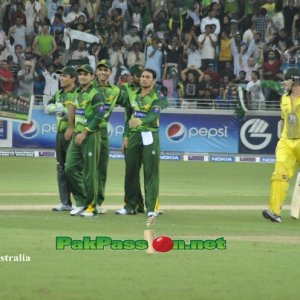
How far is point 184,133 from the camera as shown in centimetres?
3142

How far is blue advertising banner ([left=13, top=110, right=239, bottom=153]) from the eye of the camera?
3138 cm

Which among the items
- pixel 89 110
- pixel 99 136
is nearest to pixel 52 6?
pixel 99 136

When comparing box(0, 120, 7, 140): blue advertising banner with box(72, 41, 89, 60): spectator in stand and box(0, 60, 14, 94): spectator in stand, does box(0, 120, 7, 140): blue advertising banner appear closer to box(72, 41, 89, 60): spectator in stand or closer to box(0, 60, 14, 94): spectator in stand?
box(0, 60, 14, 94): spectator in stand

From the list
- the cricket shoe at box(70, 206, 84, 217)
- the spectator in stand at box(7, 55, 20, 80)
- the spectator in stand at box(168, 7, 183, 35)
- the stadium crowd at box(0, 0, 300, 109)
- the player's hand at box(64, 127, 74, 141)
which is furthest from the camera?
the spectator in stand at box(168, 7, 183, 35)

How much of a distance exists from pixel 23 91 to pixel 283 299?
2230cm

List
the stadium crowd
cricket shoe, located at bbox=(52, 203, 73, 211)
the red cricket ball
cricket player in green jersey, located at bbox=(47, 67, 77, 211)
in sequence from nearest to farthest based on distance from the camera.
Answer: the red cricket ball
cricket player in green jersey, located at bbox=(47, 67, 77, 211)
cricket shoe, located at bbox=(52, 203, 73, 211)
the stadium crowd

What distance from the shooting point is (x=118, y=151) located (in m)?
31.3

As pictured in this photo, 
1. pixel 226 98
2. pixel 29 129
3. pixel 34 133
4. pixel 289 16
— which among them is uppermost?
pixel 289 16

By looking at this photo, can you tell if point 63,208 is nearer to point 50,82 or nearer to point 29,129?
point 29,129

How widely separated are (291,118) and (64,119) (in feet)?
10.9

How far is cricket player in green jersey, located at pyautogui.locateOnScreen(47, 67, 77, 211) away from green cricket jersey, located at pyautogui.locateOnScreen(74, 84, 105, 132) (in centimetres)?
33

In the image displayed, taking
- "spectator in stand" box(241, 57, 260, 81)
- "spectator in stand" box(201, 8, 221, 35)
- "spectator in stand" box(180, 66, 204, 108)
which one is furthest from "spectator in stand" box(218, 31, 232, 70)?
"spectator in stand" box(180, 66, 204, 108)

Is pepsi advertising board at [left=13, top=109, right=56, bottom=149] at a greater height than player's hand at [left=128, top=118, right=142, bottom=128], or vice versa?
player's hand at [left=128, top=118, right=142, bottom=128]

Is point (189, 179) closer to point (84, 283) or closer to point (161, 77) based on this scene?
point (161, 77)
